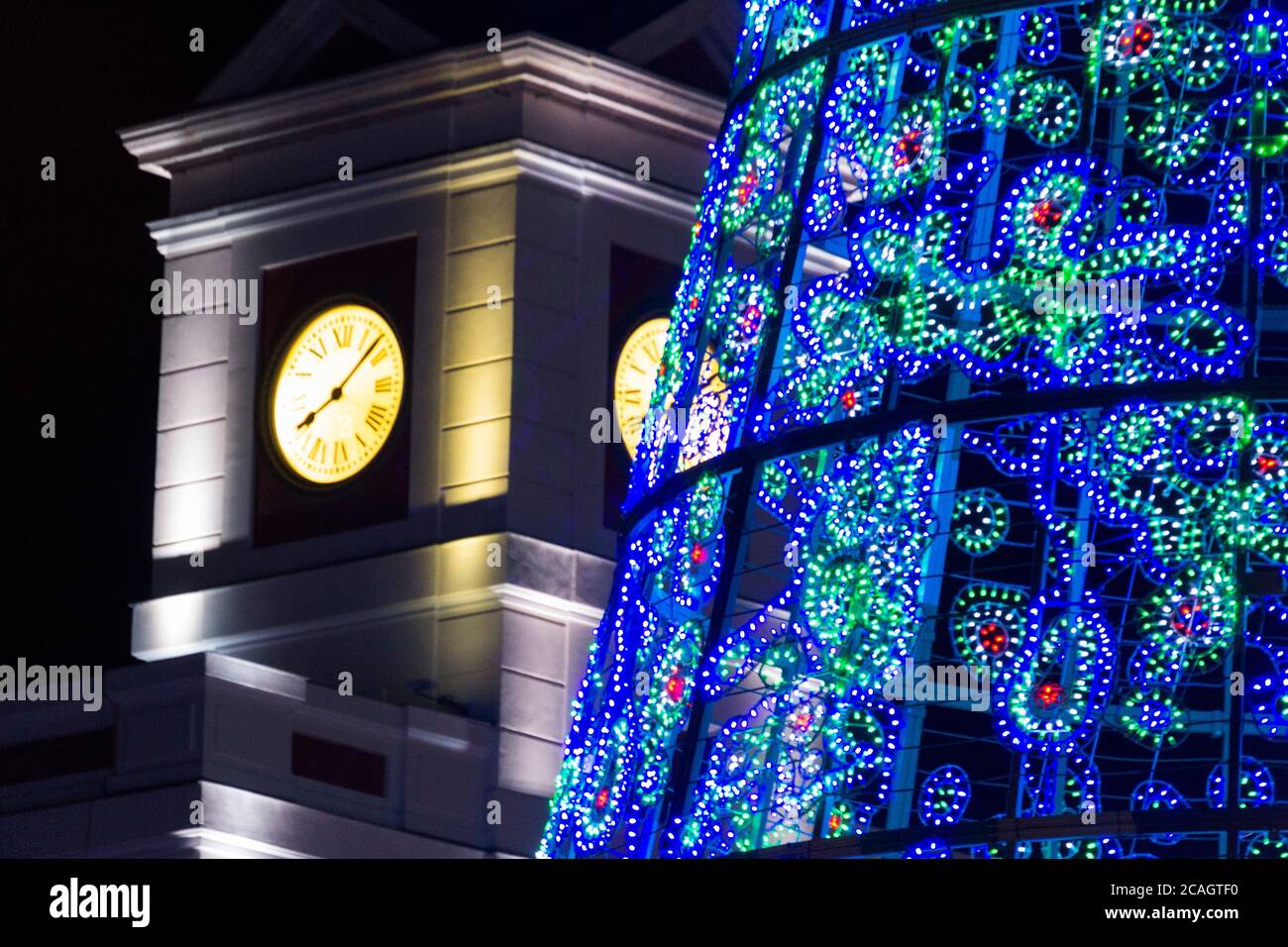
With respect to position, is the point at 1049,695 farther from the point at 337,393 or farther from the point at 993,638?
the point at 337,393

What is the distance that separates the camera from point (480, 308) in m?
27.9

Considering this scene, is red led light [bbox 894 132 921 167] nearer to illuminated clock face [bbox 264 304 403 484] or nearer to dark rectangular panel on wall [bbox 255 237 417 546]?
dark rectangular panel on wall [bbox 255 237 417 546]

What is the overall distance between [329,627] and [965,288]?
15.6 meters

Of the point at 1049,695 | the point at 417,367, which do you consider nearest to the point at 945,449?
the point at 1049,695

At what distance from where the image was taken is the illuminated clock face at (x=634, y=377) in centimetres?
2806

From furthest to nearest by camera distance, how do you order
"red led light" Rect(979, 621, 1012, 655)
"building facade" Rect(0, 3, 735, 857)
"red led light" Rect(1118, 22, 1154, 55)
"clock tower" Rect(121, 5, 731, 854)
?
"clock tower" Rect(121, 5, 731, 854)
"building facade" Rect(0, 3, 735, 857)
"red led light" Rect(1118, 22, 1154, 55)
"red led light" Rect(979, 621, 1012, 655)

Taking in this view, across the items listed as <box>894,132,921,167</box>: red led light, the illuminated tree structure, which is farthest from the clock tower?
<box>894,132,921,167</box>: red led light

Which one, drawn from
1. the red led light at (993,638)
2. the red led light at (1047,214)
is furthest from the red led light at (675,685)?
the red led light at (1047,214)

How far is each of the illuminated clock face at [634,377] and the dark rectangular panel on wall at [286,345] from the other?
1574 mm

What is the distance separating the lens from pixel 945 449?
1303 cm

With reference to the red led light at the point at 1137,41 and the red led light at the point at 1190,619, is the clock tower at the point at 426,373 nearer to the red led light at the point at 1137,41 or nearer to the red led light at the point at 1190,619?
the red led light at the point at 1137,41

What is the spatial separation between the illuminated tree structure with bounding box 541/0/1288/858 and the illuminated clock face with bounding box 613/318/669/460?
13.8 meters

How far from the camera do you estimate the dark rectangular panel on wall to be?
92.2ft
